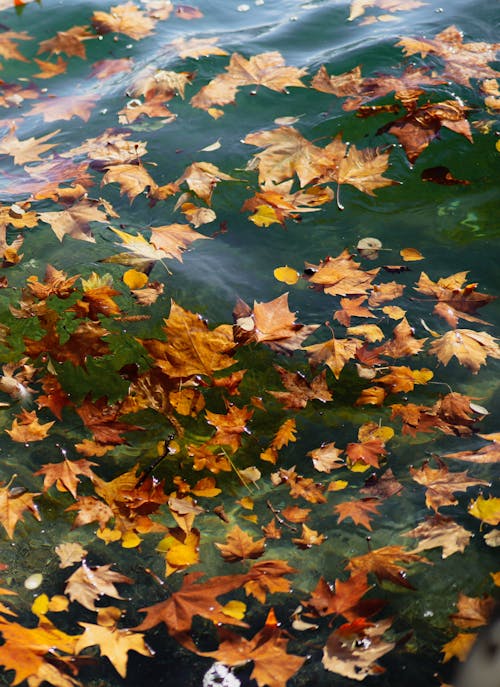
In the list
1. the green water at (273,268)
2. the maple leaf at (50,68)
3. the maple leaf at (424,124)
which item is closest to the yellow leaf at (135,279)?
the green water at (273,268)

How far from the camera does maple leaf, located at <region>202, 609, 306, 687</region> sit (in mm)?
1730

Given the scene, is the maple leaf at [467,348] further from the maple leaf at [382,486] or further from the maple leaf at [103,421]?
the maple leaf at [103,421]

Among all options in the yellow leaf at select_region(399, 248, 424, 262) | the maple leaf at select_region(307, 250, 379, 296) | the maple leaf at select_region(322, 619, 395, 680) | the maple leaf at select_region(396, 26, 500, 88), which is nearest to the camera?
the maple leaf at select_region(322, 619, 395, 680)

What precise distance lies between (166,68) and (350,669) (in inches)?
140

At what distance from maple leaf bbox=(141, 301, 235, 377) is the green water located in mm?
88

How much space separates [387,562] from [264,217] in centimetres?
175

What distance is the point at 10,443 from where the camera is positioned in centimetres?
236

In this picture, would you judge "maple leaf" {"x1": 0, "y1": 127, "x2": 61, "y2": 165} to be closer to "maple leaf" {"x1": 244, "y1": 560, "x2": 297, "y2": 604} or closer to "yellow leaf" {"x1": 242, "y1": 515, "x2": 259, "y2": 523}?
"yellow leaf" {"x1": 242, "y1": 515, "x2": 259, "y2": 523}

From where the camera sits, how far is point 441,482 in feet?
7.00

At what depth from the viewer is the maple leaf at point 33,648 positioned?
5.68 ft

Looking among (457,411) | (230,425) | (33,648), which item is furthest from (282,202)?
(33,648)

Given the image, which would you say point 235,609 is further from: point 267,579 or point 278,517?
point 278,517

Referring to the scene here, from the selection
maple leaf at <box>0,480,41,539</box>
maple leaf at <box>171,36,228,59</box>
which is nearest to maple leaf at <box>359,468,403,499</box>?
maple leaf at <box>0,480,41,539</box>

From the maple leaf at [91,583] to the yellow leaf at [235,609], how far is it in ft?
1.00
